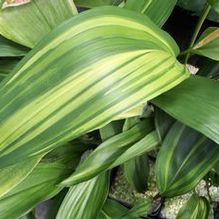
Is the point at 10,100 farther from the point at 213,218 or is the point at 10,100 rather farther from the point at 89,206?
the point at 213,218

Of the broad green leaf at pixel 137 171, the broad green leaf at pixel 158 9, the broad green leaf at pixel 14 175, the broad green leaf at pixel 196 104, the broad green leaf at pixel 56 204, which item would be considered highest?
the broad green leaf at pixel 158 9

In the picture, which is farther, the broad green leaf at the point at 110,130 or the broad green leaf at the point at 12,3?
the broad green leaf at the point at 110,130

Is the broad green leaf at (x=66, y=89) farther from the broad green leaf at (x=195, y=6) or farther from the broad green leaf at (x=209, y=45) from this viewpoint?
the broad green leaf at (x=195, y=6)

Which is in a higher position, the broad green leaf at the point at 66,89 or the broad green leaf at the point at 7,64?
the broad green leaf at the point at 66,89

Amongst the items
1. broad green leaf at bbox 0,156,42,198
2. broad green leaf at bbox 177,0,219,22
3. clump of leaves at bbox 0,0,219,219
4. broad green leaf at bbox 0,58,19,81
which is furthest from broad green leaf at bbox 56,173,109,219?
broad green leaf at bbox 177,0,219,22

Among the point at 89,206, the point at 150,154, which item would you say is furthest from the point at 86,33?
the point at 150,154

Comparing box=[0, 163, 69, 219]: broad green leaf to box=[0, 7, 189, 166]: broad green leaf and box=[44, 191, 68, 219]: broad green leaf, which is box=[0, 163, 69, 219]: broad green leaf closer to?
box=[44, 191, 68, 219]: broad green leaf

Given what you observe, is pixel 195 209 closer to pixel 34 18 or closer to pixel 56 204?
pixel 56 204

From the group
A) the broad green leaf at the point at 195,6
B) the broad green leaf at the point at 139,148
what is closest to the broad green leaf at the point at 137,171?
the broad green leaf at the point at 139,148
